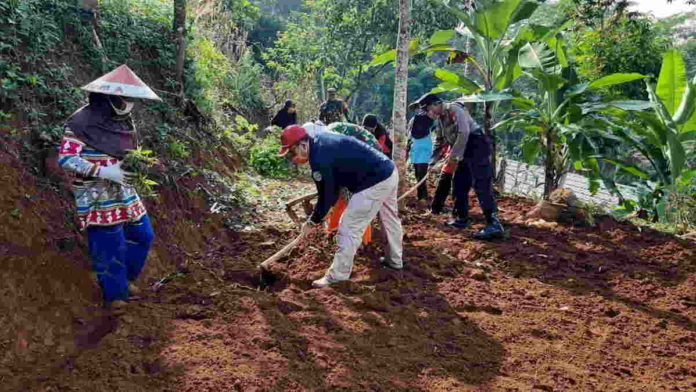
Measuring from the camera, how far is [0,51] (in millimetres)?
4117

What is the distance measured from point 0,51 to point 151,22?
2.79 meters

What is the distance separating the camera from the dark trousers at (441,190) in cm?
612

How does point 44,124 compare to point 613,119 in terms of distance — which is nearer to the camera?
point 44,124

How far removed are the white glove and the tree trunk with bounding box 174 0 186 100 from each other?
3.55 metres

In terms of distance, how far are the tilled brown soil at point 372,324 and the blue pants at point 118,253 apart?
0.52 ft

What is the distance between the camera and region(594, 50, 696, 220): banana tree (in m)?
5.91

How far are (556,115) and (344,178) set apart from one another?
343 cm

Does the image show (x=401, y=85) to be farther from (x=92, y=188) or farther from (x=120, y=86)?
(x=92, y=188)

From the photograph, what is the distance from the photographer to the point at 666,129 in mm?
6012

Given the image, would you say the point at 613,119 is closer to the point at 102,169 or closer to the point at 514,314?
the point at 514,314

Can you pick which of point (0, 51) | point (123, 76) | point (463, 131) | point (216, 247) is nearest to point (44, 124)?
point (0, 51)

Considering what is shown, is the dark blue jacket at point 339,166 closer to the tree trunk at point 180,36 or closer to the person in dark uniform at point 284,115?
the tree trunk at point 180,36

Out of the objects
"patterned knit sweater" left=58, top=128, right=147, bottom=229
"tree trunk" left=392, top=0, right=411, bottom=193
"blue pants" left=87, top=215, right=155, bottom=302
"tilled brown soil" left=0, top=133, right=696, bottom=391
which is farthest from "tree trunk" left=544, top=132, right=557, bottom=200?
"patterned knit sweater" left=58, top=128, right=147, bottom=229

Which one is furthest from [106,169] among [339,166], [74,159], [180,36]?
[180,36]
